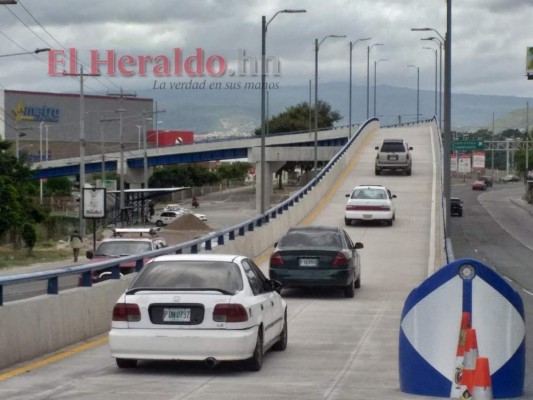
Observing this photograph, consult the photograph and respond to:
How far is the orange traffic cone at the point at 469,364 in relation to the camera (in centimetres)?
1115

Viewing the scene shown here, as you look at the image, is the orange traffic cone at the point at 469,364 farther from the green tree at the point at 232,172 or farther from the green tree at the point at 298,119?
the green tree at the point at 232,172

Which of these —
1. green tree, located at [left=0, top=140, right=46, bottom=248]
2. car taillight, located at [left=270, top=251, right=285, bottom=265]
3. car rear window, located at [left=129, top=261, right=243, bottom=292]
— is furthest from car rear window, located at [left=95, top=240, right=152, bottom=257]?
green tree, located at [left=0, top=140, right=46, bottom=248]

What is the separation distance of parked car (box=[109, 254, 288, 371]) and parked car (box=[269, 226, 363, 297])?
1114 cm

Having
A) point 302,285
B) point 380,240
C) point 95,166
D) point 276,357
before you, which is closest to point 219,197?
point 95,166

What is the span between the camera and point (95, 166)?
123m

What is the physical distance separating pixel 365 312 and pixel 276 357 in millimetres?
7263

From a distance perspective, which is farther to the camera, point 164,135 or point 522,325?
point 164,135

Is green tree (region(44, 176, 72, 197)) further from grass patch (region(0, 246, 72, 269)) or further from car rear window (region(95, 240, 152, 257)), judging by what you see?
car rear window (region(95, 240, 152, 257))

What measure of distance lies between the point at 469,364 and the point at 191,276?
4.23 meters

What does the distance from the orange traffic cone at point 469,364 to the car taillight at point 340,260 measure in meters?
13.9

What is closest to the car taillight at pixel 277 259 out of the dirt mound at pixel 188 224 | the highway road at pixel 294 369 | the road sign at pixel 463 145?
Answer: the highway road at pixel 294 369

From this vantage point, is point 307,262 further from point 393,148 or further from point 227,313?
point 393,148

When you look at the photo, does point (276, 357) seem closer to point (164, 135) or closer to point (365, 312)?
point (365, 312)

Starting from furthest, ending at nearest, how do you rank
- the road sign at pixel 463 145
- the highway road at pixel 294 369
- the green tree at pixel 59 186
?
the green tree at pixel 59 186
the road sign at pixel 463 145
the highway road at pixel 294 369
